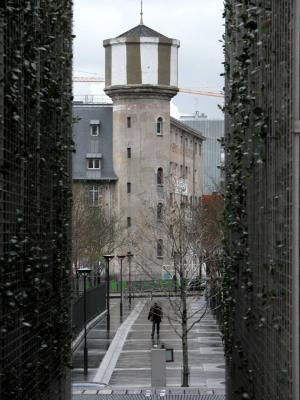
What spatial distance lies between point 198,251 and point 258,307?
4557cm

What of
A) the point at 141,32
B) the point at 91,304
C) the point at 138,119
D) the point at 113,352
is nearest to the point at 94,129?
the point at 138,119

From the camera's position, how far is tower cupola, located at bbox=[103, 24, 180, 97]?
358 feet

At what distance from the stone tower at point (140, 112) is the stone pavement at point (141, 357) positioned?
45.3 meters

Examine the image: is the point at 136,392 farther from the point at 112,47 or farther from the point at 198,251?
the point at 112,47

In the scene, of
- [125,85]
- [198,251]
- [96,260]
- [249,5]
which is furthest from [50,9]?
[125,85]

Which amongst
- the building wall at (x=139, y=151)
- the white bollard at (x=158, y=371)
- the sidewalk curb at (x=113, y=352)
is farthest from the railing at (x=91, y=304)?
the building wall at (x=139, y=151)

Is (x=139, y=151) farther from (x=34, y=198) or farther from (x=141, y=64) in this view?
(x=34, y=198)

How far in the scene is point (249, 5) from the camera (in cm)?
1464

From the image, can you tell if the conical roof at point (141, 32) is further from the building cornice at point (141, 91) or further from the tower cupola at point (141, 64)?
the building cornice at point (141, 91)

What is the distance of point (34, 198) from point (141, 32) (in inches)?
3865

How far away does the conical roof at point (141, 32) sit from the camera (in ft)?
368

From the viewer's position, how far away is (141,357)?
45281 mm

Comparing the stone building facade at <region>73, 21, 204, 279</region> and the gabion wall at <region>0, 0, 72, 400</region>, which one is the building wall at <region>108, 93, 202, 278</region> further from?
the gabion wall at <region>0, 0, 72, 400</region>

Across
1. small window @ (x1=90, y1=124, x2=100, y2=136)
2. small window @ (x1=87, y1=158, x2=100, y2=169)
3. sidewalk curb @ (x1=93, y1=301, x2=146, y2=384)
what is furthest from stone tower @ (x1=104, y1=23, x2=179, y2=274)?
sidewalk curb @ (x1=93, y1=301, x2=146, y2=384)
